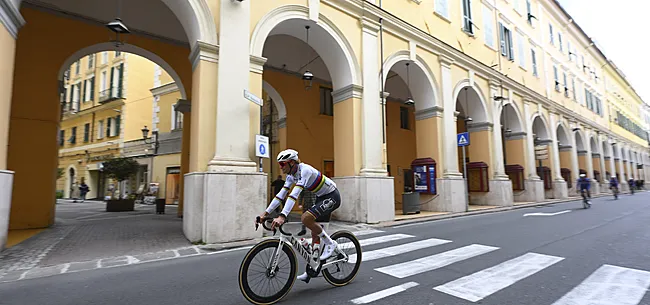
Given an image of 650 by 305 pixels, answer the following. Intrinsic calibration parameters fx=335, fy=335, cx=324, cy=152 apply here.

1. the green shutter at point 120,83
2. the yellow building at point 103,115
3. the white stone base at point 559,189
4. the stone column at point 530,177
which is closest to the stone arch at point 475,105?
the stone column at point 530,177

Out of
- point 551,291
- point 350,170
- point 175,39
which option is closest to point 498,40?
point 350,170

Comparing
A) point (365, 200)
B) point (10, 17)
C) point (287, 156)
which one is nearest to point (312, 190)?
point (287, 156)

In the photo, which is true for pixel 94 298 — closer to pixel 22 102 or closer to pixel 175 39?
pixel 22 102

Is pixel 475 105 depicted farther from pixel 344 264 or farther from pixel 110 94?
pixel 110 94

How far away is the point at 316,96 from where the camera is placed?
16703 millimetres

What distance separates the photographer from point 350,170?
11477mm

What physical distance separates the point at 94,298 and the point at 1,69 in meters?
4.93

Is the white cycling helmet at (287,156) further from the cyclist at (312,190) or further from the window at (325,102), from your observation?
the window at (325,102)

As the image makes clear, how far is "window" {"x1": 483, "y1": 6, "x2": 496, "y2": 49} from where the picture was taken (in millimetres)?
19464

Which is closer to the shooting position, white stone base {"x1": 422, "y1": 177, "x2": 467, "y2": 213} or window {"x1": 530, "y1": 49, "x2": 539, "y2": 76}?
white stone base {"x1": 422, "y1": 177, "x2": 467, "y2": 213}

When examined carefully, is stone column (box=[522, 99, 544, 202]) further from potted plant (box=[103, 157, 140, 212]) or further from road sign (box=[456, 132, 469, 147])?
potted plant (box=[103, 157, 140, 212])

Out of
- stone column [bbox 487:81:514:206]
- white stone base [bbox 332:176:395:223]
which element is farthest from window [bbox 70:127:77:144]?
stone column [bbox 487:81:514:206]

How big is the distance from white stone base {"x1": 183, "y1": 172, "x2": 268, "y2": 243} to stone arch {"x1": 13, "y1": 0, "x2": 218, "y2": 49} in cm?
343

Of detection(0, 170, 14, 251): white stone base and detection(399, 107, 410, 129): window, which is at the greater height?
detection(399, 107, 410, 129): window
